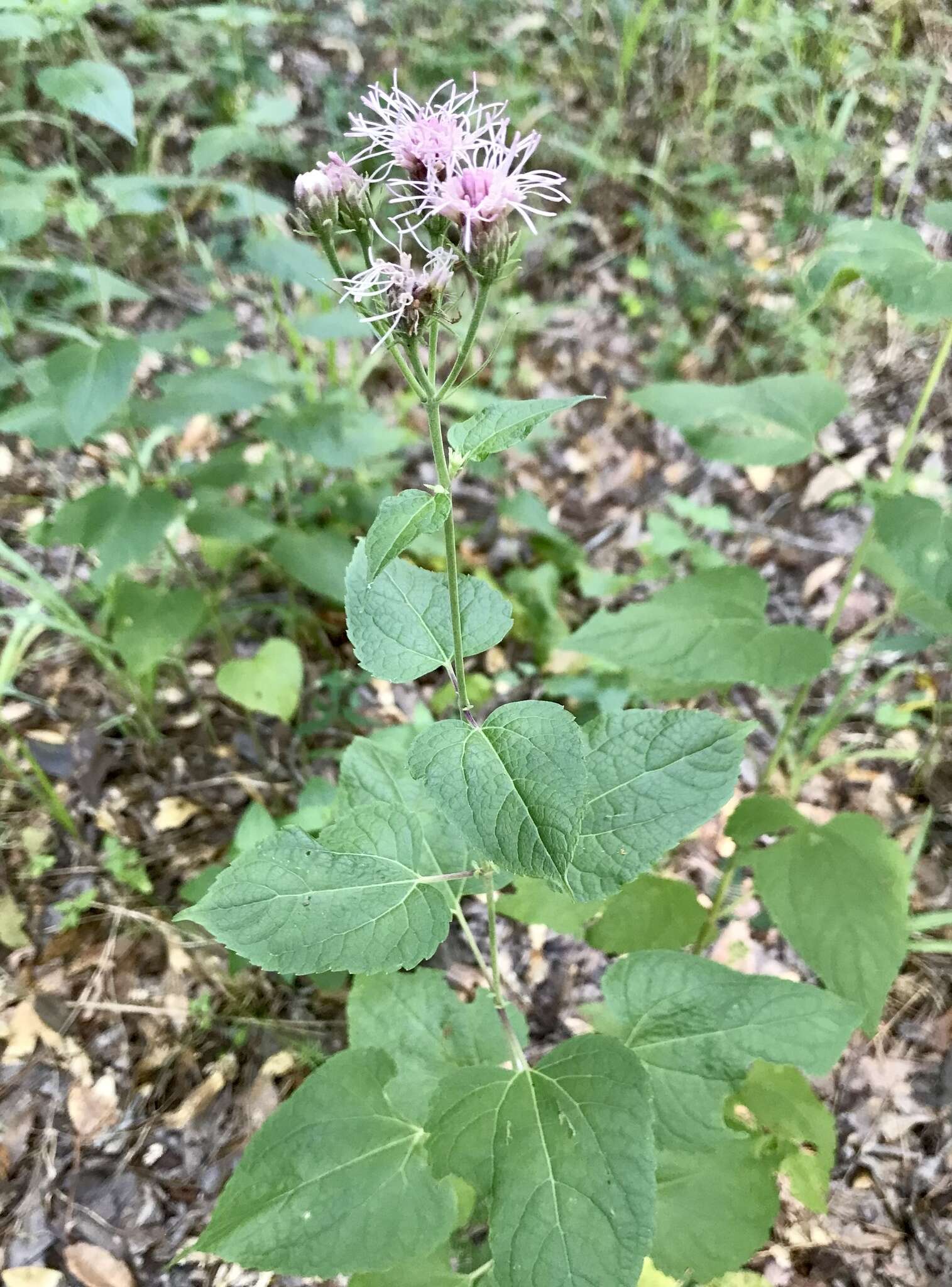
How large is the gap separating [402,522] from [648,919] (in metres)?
1.34

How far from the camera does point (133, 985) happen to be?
238cm

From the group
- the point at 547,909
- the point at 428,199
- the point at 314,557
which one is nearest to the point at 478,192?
the point at 428,199

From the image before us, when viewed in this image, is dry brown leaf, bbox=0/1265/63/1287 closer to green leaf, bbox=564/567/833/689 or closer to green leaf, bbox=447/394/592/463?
green leaf, bbox=564/567/833/689

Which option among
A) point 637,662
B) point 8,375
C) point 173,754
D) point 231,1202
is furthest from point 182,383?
point 231,1202

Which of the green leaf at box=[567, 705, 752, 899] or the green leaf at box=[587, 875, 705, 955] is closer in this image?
the green leaf at box=[567, 705, 752, 899]

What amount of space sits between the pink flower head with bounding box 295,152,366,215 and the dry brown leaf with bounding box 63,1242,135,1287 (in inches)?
90.6

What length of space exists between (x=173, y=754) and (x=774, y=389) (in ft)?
7.22

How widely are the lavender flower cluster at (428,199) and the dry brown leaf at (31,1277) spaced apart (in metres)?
2.23

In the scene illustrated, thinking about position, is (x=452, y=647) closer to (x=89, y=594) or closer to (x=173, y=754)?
(x=173, y=754)

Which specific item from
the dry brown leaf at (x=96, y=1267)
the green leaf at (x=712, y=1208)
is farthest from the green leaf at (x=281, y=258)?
the dry brown leaf at (x=96, y=1267)

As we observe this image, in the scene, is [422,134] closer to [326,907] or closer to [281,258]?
[326,907]

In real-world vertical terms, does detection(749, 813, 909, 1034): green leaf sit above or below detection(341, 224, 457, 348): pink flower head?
below

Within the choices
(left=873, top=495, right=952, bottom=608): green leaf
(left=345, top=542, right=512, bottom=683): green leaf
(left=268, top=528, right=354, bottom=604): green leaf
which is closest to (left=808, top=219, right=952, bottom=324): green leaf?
(left=873, top=495, right=952, bottom=608): green leaf

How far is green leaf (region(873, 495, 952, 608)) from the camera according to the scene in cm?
171
